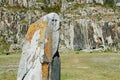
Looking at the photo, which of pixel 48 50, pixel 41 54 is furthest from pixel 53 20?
pixel 41 54

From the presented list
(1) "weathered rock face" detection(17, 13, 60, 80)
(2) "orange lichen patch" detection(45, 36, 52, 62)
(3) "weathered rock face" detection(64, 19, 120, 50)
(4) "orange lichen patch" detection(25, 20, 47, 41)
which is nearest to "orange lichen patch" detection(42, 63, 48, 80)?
(1) "weathered rock face" detection(17, 13, 60, 80)

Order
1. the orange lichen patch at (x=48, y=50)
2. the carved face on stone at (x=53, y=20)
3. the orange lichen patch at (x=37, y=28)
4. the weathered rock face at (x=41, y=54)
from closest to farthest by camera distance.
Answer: the weathered rock face at (x=41, y=54) → the orange lichen patch at (x=48, y=50) → the orange lichen patch at (x=37, y=28) → the carved face on stone at (x=53, y=20)

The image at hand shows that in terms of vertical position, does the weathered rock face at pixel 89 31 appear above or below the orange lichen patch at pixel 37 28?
below

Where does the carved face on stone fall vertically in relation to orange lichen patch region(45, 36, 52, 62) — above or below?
above

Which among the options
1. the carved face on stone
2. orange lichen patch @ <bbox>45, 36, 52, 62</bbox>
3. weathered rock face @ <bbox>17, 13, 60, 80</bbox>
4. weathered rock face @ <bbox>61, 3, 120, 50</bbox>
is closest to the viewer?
weathered rock face @ <bbox>17, 13, 60, 80</bbox>

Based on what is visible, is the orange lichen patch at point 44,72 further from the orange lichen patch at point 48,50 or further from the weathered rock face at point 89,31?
the weathered rock face at point 89,31

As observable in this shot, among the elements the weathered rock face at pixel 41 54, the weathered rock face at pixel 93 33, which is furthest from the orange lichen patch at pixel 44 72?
the weathered rock face at pixel 93 33

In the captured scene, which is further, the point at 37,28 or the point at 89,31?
the point at 89,31

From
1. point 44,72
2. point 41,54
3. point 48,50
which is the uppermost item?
point 48,50

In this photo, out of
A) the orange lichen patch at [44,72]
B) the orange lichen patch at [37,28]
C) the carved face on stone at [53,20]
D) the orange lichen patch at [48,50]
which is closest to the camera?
the orange lichen patch at [44,72]

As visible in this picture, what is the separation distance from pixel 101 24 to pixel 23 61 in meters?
165

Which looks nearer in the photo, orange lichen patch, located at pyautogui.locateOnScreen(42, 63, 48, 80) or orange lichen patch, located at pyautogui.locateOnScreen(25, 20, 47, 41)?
orange lichen patch, located at pyautogui.locateOnScreen(42, 63, 48, 80)

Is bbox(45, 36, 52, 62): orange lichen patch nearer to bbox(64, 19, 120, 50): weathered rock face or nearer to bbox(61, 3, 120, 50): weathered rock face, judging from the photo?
bbox(61, 3, 120, 50): weathered rock face

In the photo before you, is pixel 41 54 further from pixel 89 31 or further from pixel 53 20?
pixel 89 31
